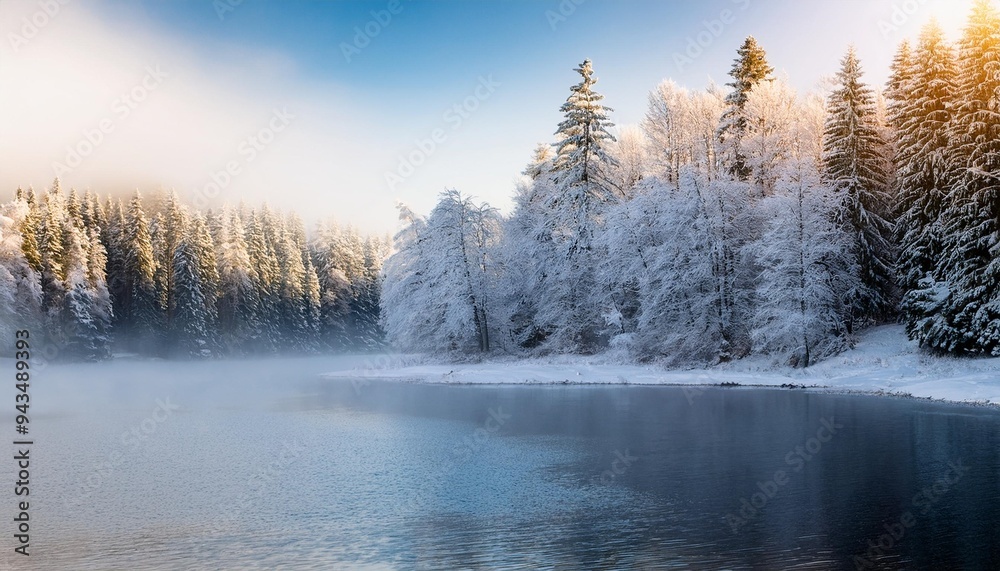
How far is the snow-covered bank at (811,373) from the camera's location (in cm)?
2862

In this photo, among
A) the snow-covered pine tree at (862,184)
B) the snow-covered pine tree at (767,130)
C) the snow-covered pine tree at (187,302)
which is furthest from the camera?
the snow-covered pine tree at (187,302)

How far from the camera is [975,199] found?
105 ft

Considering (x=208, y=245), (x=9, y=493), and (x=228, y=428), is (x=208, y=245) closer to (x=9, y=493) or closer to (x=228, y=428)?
(x=228, y=428)

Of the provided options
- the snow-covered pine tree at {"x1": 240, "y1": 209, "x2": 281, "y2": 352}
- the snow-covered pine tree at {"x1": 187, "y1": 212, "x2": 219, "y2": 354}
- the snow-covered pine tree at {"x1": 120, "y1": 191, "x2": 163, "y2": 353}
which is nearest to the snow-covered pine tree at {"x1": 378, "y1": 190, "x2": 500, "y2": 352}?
the snow-covered pine tree at {"x1": 187, "y1": 212, "x2": 219, "y2": 354}

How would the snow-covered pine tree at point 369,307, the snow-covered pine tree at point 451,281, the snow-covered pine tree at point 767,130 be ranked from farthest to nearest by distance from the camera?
the snow-covered pine tree at point 369,307, the snow-covered pine tree at point 451,281, the snow-covered pine tree at point 767,130

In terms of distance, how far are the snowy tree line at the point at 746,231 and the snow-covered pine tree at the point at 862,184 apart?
14cm

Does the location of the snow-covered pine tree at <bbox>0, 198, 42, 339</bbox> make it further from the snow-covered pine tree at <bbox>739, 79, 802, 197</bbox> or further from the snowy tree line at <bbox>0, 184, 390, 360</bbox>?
the snow-covered pine tree at <bbox>739, 79, 802, 197</bbox>

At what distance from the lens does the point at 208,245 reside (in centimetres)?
7212

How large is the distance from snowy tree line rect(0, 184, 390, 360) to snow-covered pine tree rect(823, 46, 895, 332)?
189ft

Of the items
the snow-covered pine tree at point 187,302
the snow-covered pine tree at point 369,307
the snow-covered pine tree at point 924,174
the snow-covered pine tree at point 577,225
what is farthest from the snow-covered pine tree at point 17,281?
the snow-covered pine tree at point 924,174

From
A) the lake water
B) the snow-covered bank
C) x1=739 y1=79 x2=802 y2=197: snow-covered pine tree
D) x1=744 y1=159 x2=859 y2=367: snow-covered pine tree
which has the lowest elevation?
the lake water

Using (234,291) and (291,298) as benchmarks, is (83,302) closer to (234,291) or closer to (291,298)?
(234,291)

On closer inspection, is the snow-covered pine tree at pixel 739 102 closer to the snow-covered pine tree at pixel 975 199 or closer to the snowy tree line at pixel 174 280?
the snow-covered pine tree at pixel 975 199

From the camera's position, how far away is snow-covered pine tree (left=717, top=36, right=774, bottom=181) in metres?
46.8
